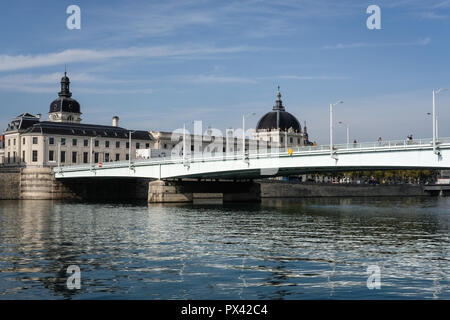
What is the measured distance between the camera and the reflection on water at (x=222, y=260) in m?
20.2

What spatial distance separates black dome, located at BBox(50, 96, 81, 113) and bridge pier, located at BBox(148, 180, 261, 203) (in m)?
82.5

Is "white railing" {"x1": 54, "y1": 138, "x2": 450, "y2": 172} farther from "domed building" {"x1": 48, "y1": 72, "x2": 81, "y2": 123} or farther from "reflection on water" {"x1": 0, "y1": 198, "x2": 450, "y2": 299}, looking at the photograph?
"domed building" {"x1": 48, "y1": 72, "x2": 81, "y2": 123}

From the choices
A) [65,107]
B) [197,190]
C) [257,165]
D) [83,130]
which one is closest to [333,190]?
[197,190]

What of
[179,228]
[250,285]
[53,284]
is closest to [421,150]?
[179,228]

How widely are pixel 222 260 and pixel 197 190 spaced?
59.3m

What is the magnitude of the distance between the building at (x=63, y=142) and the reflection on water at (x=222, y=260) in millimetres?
76461

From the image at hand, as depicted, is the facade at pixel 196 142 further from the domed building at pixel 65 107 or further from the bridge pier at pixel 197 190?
the bridge pier at pixel 197 190

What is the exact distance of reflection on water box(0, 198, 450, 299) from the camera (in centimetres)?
2025

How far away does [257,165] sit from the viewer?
6875 centimetres

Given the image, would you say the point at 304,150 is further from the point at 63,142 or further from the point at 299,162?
the point at 63,142

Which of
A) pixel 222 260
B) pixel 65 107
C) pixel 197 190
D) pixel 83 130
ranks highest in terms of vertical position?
pixel 65 107

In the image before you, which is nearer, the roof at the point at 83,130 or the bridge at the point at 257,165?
the bridge at the point at 257,165

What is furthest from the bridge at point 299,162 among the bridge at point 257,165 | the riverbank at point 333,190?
the riverbank at point 333,190

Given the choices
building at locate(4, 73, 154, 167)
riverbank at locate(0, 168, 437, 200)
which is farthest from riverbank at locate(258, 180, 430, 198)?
building at locate(4, 73, 154, 167)
